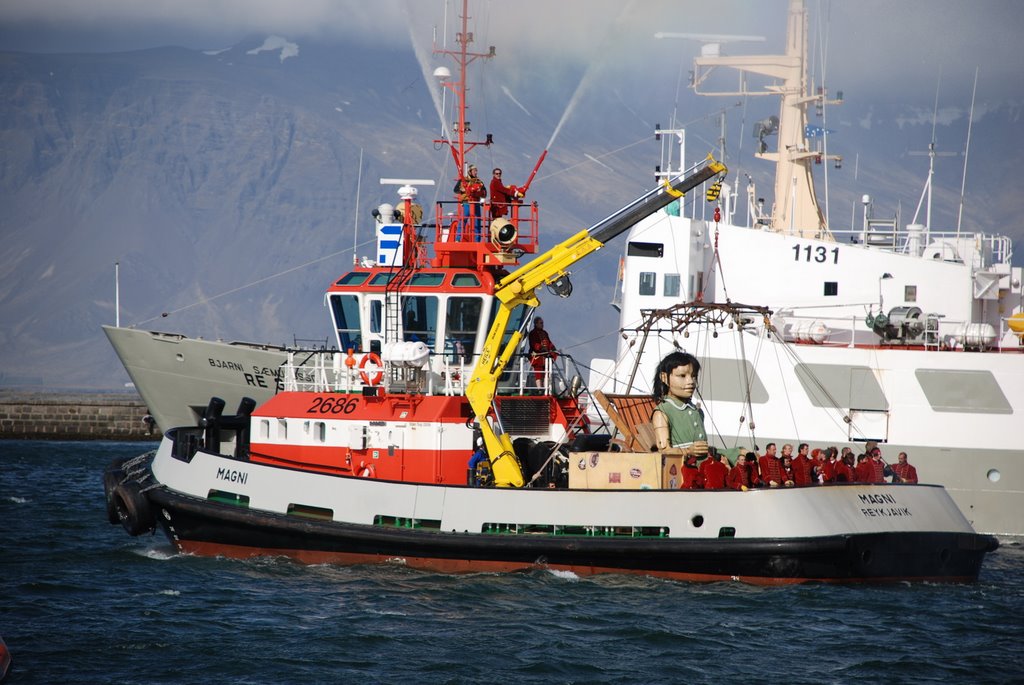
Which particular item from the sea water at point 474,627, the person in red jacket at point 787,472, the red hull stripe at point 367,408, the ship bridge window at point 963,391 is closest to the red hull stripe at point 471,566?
the sea water at point 474,627

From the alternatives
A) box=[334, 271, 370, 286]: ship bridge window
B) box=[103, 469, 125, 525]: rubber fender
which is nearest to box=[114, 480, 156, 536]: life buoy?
box=[103, 469, 125, 525]: rubber fender

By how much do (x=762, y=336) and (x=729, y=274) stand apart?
4.18m

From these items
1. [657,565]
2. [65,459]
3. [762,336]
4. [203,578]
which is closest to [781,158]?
[762,336]

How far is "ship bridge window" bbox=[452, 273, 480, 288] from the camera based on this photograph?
19.7m

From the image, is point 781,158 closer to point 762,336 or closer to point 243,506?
point 762,336

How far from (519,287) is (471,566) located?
4.13 metres

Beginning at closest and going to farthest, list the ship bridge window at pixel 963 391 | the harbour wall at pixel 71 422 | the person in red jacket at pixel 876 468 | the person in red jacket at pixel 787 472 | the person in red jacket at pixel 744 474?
the person in red jacket at pixel 744 474 → the person in red jacket at pixel 787 472 → the person in red jacket at pixel 876 468 → the ship bridge window at pixel 963 391 → the harbour wall at pixel 71 422

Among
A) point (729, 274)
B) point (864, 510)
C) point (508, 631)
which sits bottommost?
point (508, 631)

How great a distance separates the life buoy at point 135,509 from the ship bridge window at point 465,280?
589 centimetres

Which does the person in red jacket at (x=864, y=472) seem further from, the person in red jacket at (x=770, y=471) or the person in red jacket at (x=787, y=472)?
the person in red jacket at (x=770, y=471)

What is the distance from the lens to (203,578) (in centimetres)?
1805

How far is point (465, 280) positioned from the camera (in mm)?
19734

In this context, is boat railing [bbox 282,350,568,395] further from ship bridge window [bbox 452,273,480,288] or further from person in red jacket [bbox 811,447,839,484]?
person in red jacket [bbox 811,447,839,484]

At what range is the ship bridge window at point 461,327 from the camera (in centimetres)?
1967
